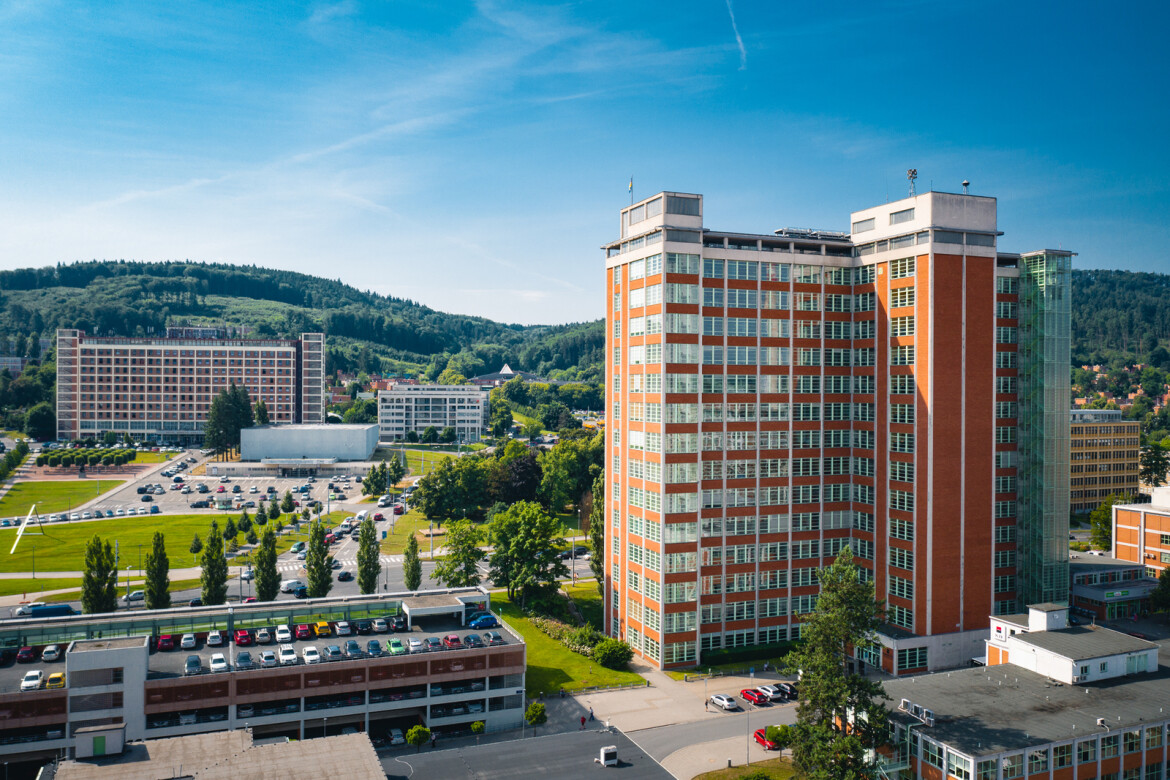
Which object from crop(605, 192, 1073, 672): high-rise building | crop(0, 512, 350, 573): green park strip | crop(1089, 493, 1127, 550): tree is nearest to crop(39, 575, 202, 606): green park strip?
crop(0, 512, 350, 573): green park strip

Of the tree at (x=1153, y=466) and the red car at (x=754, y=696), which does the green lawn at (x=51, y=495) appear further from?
the tree at (x=1153, y=466)

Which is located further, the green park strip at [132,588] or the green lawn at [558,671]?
the green park strip at [132,588]

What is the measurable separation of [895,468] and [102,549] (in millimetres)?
78880

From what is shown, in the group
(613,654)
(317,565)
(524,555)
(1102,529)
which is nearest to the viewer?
(613,654)

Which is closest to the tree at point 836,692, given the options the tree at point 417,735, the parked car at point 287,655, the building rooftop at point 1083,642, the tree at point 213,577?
the building rooftop at point 1083,642

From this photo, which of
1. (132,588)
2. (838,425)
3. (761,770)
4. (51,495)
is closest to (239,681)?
(761,770)

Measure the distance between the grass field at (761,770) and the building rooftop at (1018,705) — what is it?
8292 mm

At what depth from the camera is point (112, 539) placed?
415ft

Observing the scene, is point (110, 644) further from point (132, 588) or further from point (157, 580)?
point (132, 588)

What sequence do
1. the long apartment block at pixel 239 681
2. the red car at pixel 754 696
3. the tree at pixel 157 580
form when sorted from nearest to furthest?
the long apartment block at pixel 239 681 < the red car at pixel 754 696 < the tree at pixel 157 580

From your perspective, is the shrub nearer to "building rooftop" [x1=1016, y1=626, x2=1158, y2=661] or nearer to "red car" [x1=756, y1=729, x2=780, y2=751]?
"red car" [x1=756, y1=729, x2=780, y2=751]

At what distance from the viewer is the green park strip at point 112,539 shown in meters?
111

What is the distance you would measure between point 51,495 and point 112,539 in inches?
1845

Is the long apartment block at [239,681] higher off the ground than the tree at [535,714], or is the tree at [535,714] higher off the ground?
the long apartment block at [239,681]
